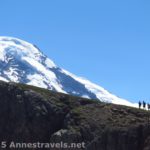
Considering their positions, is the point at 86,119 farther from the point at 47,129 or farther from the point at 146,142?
the point at 146,142

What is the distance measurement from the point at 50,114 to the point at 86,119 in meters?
14.0

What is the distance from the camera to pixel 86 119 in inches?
7525

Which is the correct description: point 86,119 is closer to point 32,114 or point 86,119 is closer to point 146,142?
point 32,114

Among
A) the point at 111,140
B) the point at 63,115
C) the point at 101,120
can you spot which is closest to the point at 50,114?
the point at 63,115

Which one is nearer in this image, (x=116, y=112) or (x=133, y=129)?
(x=133, y=129)

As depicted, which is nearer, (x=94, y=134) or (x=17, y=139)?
(x=94, y=134)

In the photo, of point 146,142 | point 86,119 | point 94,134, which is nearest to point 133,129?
point 146,142

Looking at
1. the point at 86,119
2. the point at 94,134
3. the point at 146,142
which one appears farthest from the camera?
the point at 86,119

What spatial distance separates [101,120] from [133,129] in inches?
2370

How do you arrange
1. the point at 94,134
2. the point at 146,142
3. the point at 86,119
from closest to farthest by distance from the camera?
the point at 146,142 < the point at 94,134 < the point at 86,119

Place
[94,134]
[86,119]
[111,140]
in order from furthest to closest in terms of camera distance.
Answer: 1. [86,119]
2. [94,134]
3. [111,140]

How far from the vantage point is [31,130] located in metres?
195

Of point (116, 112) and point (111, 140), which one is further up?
point (116, 112)

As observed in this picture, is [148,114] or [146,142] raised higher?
[148,114]
